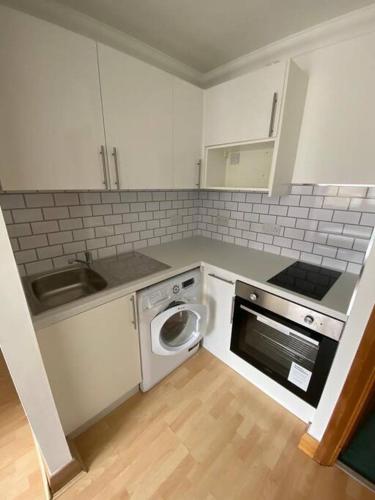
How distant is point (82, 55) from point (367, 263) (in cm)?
158

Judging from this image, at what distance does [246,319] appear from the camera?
1.45 m

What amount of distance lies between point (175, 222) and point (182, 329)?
997mm

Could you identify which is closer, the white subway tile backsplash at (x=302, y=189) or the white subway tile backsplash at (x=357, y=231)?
the white subway tile backsplash at (x=357, y=231)

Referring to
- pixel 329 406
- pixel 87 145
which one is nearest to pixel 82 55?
pixel 87 145

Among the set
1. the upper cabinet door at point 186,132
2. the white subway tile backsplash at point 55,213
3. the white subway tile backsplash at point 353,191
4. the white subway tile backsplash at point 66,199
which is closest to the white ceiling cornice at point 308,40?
the upper cabinet door at point 186,132

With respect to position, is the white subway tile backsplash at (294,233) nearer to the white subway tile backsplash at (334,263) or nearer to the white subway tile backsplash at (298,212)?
the white subway tile backsplash at (298,212)

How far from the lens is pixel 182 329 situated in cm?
168

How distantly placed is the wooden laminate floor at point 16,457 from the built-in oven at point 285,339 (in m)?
→ 1.34

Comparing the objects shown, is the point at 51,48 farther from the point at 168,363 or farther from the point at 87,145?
the point at 168,363

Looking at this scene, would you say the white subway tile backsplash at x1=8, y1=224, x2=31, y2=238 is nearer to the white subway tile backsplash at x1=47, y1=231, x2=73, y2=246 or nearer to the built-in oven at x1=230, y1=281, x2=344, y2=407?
the white subway tile backsplash at x1=47, y1=231, x2=73, y2=246

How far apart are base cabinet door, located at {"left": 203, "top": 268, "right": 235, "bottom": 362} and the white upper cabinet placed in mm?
672

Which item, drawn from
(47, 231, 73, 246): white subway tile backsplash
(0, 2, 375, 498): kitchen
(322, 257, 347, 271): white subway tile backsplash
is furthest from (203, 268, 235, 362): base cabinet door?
(47, 231, 73, 246): white subway tile backsplash

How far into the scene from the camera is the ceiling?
1.03 metres

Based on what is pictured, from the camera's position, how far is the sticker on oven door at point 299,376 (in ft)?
3.97
